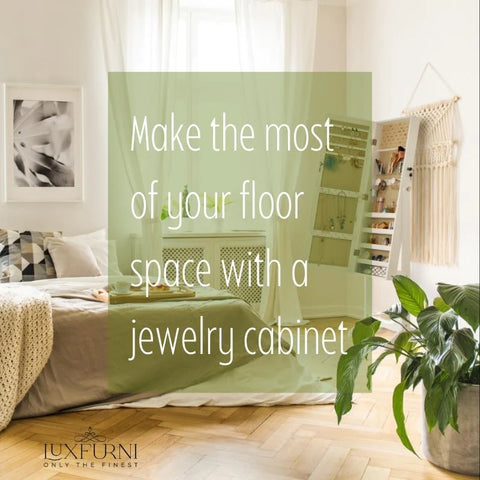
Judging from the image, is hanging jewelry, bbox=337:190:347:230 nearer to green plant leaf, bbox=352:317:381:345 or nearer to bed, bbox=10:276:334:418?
bed, bbox=10:276:334:418

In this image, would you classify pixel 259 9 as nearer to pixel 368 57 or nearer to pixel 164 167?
pixel 368 57

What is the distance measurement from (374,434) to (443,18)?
2.78m

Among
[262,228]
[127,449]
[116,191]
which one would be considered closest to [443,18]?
[262,228]

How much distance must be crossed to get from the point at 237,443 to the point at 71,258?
2089mm

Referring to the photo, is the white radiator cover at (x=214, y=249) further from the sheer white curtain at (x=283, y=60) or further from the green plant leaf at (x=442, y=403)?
the green plant leaf at (x=442, y=403)

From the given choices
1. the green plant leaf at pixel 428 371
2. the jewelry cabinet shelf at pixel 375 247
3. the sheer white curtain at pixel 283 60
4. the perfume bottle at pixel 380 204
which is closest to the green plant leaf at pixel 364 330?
the green plant leaf at pixel 428 371

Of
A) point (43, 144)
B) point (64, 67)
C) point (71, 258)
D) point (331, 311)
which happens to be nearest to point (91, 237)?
point (71, 258)

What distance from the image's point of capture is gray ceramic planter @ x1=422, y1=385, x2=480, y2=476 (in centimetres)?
225

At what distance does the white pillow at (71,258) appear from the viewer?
4.15 meters

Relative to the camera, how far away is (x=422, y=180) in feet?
14.5

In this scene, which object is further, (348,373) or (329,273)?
(329,273)

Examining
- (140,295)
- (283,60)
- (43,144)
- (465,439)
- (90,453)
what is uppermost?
(283,60)

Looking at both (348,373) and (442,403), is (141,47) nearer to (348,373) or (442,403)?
(348,373)

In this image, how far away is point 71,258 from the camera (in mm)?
4195
